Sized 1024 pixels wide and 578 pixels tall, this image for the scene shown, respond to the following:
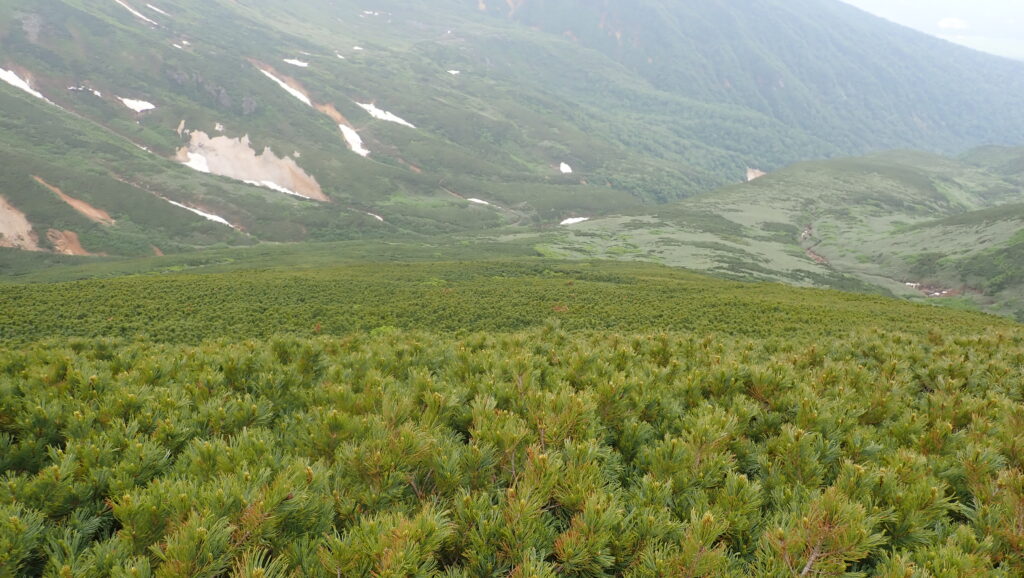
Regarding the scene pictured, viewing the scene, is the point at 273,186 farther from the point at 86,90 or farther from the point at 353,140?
the point at 86,90

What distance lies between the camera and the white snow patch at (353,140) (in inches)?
6038

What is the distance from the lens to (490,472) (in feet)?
12.9

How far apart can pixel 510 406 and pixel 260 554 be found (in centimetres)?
311

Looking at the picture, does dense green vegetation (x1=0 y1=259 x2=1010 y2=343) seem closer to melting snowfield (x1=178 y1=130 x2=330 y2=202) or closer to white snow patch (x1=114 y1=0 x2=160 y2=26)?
melting snowfield (x1=178 y1=130 x2=330 y2=202)

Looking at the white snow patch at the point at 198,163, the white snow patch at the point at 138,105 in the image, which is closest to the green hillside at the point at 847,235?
the white snow patch at the point at 198,163

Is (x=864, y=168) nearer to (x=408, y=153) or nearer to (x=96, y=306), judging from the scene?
(x=408, y=153)

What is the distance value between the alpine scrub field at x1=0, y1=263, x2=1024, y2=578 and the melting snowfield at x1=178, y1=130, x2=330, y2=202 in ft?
426

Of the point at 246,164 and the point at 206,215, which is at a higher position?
the point at 246,164

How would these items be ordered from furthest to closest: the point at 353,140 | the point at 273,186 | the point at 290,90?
the point at 290,90, the point at 353,140, the point at 273,186

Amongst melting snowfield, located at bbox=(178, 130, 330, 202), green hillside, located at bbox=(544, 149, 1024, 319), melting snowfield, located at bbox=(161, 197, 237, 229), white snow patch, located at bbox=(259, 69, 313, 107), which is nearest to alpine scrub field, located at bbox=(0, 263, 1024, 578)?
green hillside, located at bbox=(544, 149, 1024, 319)

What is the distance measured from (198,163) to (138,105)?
28.1 metres

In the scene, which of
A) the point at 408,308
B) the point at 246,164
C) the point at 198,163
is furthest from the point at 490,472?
the point at 198,163

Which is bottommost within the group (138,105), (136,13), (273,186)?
(273,186)

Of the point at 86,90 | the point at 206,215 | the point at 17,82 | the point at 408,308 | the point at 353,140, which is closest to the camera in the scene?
the point at 408,308
